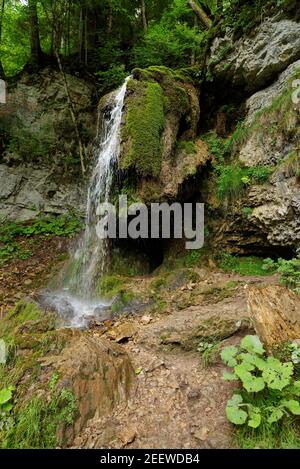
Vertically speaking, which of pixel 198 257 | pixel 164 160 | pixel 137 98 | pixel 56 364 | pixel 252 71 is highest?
pixel 252 71

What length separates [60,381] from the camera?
8.87ft

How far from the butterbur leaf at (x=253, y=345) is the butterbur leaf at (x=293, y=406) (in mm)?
395

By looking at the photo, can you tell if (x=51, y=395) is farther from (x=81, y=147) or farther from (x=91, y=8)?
(x=91, y=8)

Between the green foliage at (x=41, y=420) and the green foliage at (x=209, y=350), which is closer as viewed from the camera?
the green foliage at (x=41, y=420)

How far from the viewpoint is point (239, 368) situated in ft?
8.11

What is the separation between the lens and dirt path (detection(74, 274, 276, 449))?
7.91ft

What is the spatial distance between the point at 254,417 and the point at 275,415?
0.50ft

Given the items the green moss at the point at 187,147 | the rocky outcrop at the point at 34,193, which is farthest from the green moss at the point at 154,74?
the rocky outcrop at the point at 34,193

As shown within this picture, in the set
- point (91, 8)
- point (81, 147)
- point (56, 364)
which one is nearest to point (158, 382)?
point (56, 364)

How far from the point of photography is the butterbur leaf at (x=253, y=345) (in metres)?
2.58

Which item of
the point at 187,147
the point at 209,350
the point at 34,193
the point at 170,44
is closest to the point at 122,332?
the point at 209,350

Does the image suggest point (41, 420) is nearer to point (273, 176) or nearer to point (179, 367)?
point (179, 367)

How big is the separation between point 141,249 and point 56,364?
13.6 feet

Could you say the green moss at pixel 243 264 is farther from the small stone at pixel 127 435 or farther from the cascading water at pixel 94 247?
the small stone at pixel 127 435
